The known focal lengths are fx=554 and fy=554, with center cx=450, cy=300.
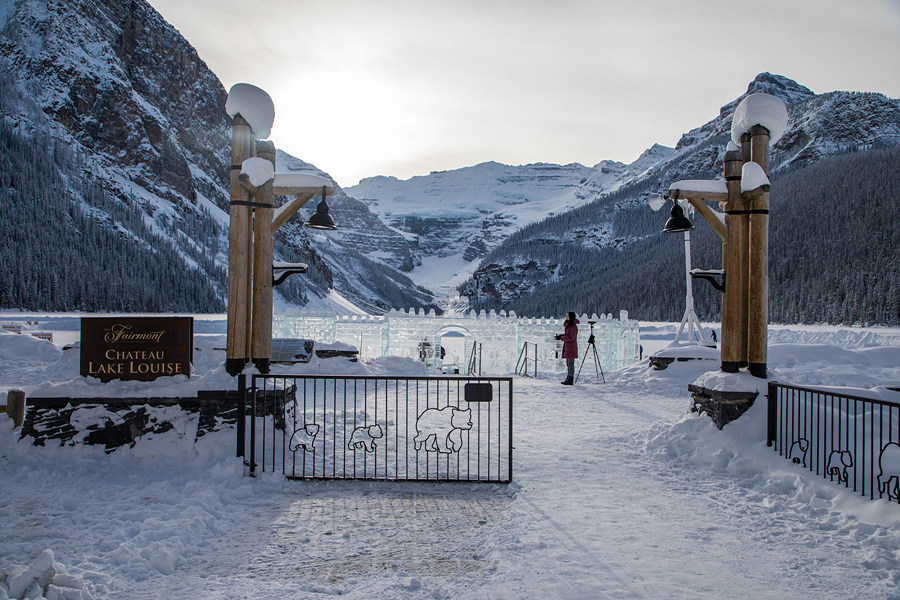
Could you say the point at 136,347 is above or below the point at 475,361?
above

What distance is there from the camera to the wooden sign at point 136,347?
7.28 meters

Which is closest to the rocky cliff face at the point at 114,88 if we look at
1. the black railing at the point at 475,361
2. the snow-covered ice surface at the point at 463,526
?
the black railing at the point at 475,361

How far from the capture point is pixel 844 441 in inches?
257

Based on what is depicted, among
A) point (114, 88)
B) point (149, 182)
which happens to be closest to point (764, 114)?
point (149, 182)

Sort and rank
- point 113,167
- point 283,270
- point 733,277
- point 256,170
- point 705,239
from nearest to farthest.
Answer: point 256,170, point 733,277, point 283,270, point 705,239, point 113,167

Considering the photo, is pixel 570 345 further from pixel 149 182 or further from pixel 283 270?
pixel 149 182

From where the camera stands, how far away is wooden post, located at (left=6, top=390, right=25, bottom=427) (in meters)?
6.71

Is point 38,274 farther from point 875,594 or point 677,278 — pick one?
point 677,278

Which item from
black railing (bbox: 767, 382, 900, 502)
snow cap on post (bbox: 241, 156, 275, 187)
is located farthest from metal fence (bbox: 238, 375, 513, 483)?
black railing (bbox: 767, 382, 900, 502)

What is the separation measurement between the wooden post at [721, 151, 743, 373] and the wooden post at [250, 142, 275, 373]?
258 inches

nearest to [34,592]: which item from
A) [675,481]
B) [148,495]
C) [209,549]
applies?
[209,549]

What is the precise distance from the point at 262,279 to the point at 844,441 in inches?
304

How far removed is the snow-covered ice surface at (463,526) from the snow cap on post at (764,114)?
4.00m

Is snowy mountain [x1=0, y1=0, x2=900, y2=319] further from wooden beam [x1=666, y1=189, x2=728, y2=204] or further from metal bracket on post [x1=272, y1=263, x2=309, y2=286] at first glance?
wooden beam [x1=666, y1=189, x2=728, y2=204]
